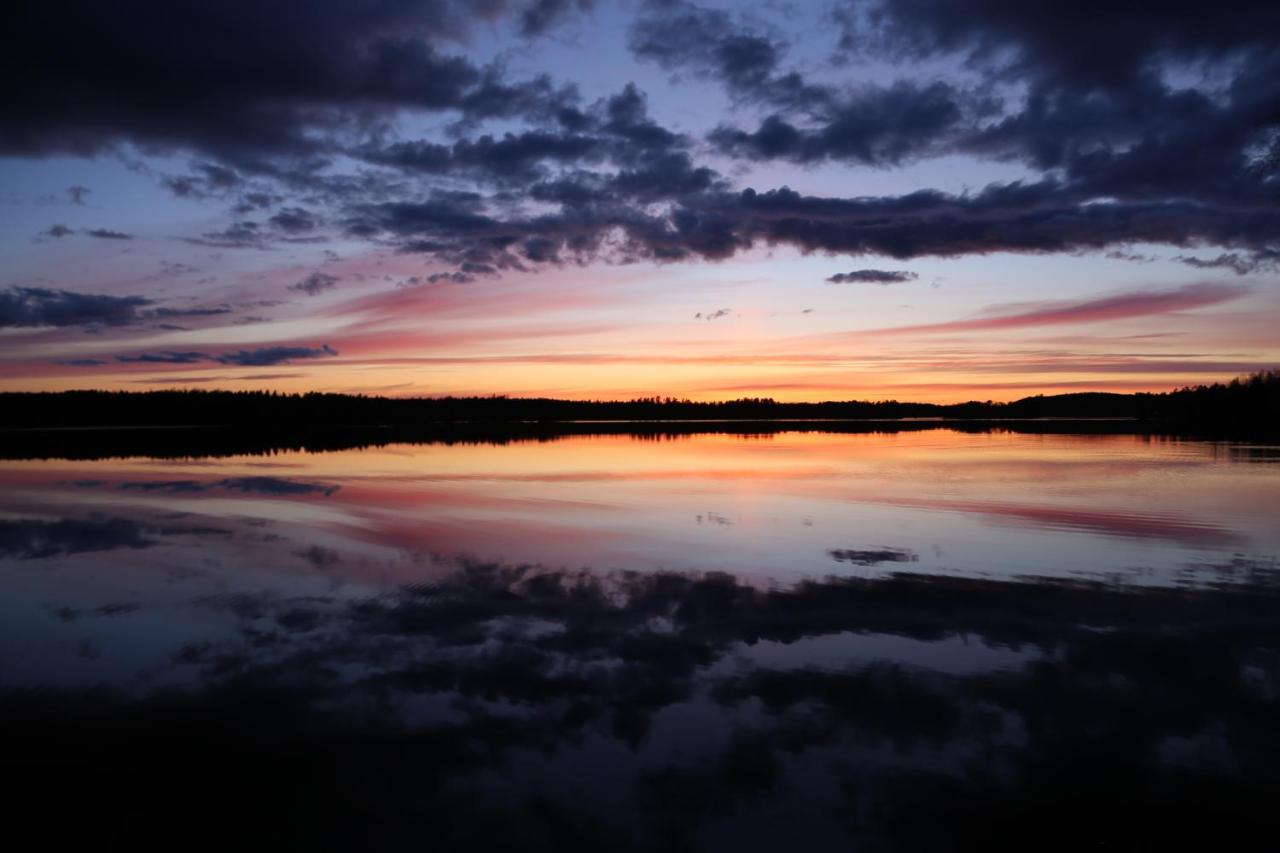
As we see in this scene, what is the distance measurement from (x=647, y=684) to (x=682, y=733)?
35.9 inches

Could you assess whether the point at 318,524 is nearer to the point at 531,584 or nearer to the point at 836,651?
the point at 531,584

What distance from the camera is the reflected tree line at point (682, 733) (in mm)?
4520

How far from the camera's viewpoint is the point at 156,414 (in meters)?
100

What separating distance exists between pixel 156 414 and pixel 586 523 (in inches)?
4023

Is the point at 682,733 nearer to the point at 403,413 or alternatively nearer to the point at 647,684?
the point at 647,684

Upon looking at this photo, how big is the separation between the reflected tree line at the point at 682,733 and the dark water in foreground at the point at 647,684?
26mm

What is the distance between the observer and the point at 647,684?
652cm

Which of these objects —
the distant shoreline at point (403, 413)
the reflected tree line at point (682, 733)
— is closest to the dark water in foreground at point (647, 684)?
the reflected tree line at point (682, 733)

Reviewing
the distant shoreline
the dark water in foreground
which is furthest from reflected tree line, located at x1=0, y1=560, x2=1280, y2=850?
the distant shoreline

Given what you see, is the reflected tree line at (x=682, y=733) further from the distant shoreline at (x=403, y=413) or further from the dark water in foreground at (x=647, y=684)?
the distant shoreline at (x=403, y=413)

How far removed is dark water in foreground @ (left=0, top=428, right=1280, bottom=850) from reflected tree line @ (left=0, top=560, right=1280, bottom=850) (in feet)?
0.08

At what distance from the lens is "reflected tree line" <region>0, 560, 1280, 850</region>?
14.8ft

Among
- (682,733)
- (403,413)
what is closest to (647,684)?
(682,733)

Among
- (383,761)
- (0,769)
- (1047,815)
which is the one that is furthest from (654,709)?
(0,769)
